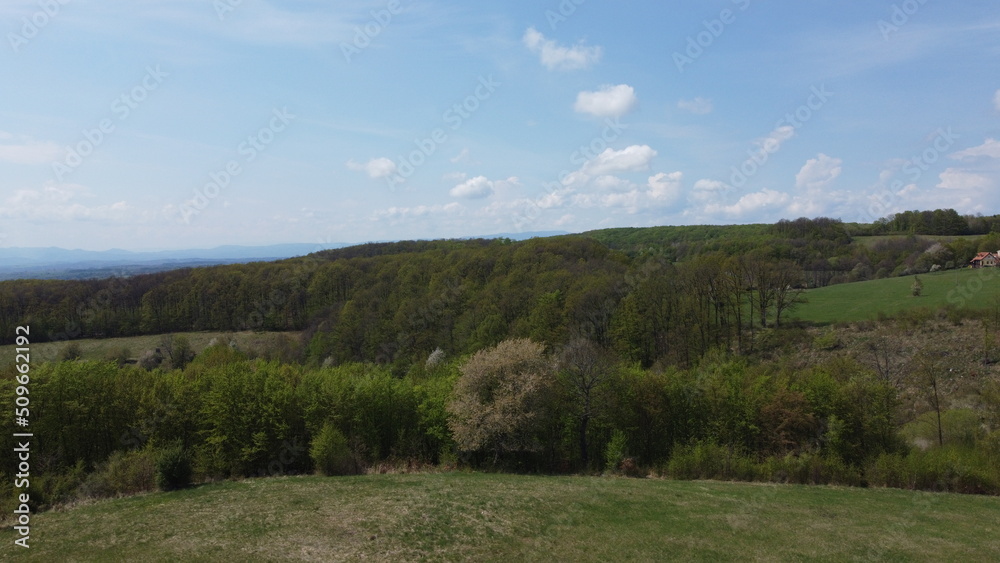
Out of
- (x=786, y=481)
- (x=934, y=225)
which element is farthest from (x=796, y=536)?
(x=934, y=225)

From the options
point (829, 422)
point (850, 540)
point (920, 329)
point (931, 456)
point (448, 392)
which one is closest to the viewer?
point (850, 540)

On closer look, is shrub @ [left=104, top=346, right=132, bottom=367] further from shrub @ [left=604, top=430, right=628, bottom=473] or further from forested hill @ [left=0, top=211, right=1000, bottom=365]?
shrub @ [left=604, top=430, right=628, bottom=473]

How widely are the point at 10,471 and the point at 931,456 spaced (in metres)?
49.7

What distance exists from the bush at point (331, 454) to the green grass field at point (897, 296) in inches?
1912

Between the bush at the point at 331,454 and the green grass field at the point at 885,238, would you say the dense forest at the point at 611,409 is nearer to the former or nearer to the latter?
the bush at the point at 331,454

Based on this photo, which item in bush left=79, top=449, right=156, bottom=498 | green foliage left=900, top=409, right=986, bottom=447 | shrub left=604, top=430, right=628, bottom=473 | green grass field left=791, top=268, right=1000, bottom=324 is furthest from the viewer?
green grass field left=791, top=268, right=1000, bottom=324

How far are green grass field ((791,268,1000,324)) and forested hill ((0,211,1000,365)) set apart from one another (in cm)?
370

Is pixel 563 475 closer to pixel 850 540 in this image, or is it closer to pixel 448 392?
pixel 448 392

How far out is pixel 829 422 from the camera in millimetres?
30625

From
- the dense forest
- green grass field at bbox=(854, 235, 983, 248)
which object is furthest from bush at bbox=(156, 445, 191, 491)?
green grass field at bbox=(854, 235, 983, 248)

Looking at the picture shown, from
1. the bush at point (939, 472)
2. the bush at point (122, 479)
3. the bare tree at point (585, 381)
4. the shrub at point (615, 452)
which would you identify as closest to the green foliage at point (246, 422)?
the bush at point (122, 479)

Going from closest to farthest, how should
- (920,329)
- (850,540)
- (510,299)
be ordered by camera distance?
(850,540), (920,329), (510,299)

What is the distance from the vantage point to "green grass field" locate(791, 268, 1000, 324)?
167 feet

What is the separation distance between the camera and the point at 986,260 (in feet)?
219
